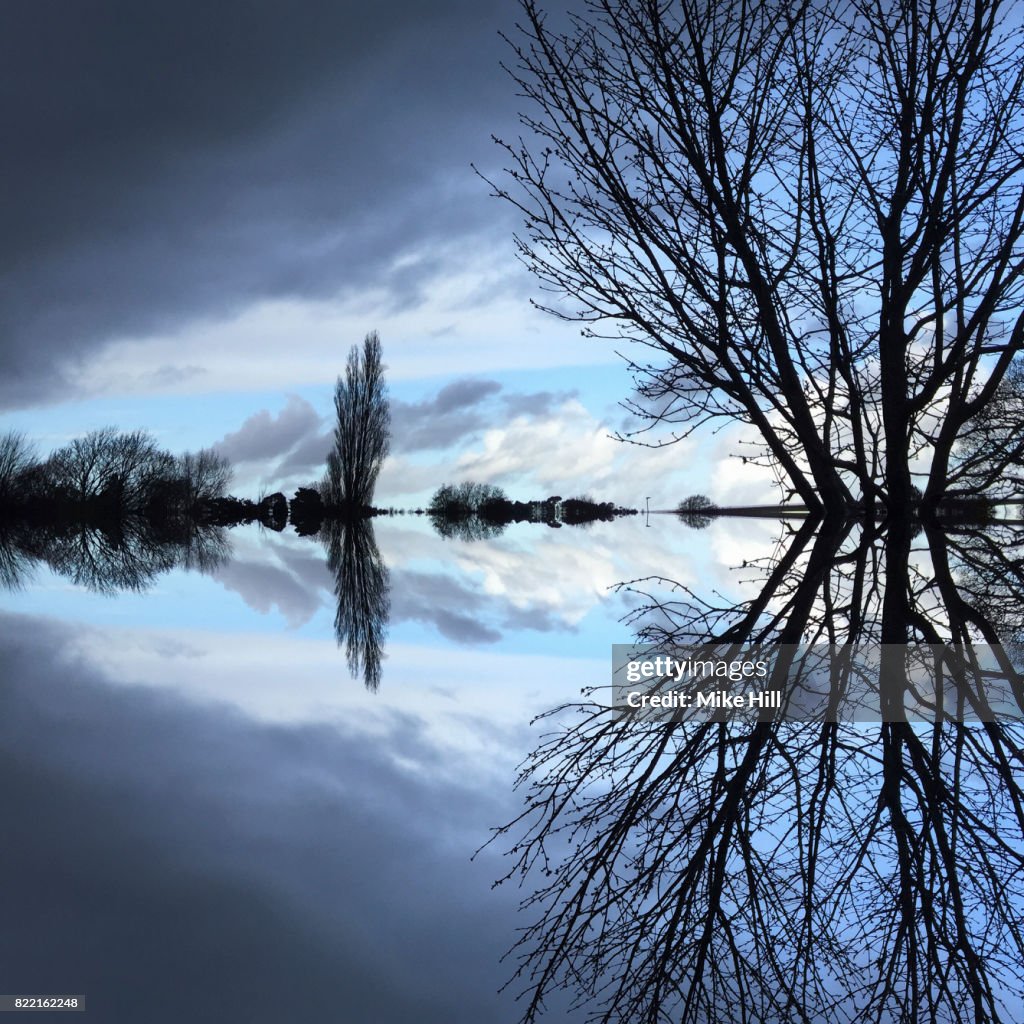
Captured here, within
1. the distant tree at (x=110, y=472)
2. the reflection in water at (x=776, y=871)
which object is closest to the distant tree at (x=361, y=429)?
the distant tree at (x=110, y=472)

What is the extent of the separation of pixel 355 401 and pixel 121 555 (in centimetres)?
1826

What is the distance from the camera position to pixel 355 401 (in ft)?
94.0

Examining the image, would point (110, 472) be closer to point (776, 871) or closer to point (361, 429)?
point (361, 429)

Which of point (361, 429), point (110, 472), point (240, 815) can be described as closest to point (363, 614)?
point (240, 815)

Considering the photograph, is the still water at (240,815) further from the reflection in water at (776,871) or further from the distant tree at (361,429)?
the distant tree at (361,429)

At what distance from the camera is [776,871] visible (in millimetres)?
1360

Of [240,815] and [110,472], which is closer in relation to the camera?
[240,815]

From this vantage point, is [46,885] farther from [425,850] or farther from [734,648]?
[734,648]

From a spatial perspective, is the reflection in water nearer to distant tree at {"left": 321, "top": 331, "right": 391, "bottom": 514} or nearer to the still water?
the still water

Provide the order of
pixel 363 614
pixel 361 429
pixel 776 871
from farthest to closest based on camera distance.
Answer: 1. pixel 361 429
2. pixel 363 614
3. pixel 776 871

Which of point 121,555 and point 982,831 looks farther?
point 121,555

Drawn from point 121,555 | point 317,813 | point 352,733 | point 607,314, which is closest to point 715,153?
point 607,314

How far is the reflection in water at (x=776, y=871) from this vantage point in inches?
46.6

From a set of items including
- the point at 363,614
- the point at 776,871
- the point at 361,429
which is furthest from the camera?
the point at 361,429
